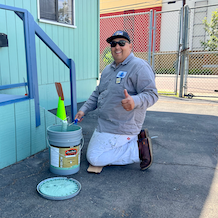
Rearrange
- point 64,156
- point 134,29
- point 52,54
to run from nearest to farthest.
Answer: point 64,156
point 52,54
point 134,29

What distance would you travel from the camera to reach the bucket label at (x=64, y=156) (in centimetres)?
237

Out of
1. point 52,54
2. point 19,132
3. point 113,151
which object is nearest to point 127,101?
point 113,151

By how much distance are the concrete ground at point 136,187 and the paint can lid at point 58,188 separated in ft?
0.14

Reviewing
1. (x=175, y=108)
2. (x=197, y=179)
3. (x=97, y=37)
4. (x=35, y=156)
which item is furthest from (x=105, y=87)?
(x=97, y=37)

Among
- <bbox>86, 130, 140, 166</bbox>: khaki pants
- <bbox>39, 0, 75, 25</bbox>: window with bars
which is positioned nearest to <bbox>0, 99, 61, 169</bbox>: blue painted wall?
<bbox>86, 130, 140, 166</bbox>: khaki pants

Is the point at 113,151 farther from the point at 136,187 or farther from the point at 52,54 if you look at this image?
the point at 52,54

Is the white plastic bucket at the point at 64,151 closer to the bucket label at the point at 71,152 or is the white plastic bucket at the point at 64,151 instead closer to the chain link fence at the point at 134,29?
the bucket label at the point at 71,152

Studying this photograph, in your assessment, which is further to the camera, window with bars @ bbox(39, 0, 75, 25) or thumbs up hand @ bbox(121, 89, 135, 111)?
window with bars @ bbox(39, 0, 75, 25)

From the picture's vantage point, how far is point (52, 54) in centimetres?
543

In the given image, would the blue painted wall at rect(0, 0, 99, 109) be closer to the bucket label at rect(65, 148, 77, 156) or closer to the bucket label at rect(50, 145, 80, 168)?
the bucket label at rect(50, 145, 80, 168)

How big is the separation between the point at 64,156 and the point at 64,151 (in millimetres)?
61

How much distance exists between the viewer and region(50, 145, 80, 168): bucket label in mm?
2373

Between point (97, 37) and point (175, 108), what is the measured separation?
3.20 metres

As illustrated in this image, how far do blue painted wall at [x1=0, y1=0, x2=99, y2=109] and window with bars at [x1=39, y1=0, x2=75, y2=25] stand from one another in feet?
0.57
